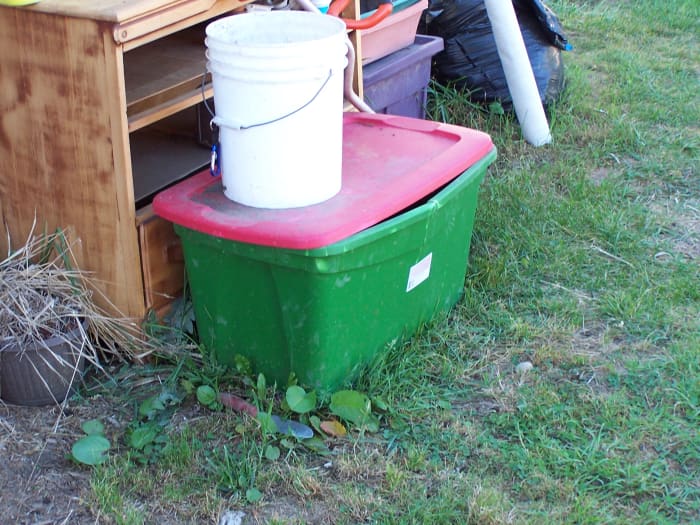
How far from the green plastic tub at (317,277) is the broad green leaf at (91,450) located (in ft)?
1.41

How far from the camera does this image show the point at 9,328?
2.32 meters

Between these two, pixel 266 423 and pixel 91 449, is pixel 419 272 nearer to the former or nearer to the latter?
pixel 266 423

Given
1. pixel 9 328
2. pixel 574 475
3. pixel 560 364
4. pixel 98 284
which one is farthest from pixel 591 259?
pixel 9 328

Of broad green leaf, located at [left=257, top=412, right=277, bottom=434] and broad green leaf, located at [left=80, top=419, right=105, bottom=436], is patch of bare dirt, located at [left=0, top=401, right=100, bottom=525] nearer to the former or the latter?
broad green leaf, located at [left=80, top=419, right=105, bottom=436]

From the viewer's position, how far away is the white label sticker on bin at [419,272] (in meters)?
2.51

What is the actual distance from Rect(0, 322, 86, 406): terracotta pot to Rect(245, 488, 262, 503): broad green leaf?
1.99ft

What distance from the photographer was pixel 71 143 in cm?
232

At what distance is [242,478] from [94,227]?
2.61ft

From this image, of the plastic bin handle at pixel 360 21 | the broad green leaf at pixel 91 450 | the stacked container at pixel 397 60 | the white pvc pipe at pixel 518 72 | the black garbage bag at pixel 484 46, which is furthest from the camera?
the black garbage bag at pixel 484 46

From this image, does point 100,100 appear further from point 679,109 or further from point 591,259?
point 679,109

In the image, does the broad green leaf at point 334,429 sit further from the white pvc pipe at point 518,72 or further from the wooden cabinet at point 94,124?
the white pvc pipe at point 518,72

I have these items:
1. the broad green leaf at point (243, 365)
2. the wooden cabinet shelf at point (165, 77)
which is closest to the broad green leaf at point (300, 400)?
the broad green leaf at point (243, 365)

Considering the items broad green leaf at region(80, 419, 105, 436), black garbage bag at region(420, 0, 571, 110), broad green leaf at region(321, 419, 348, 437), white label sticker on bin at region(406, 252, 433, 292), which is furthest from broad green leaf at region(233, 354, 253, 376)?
black garbage bag at region(420, 0, 571, 110)

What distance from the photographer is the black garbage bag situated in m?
4.16
